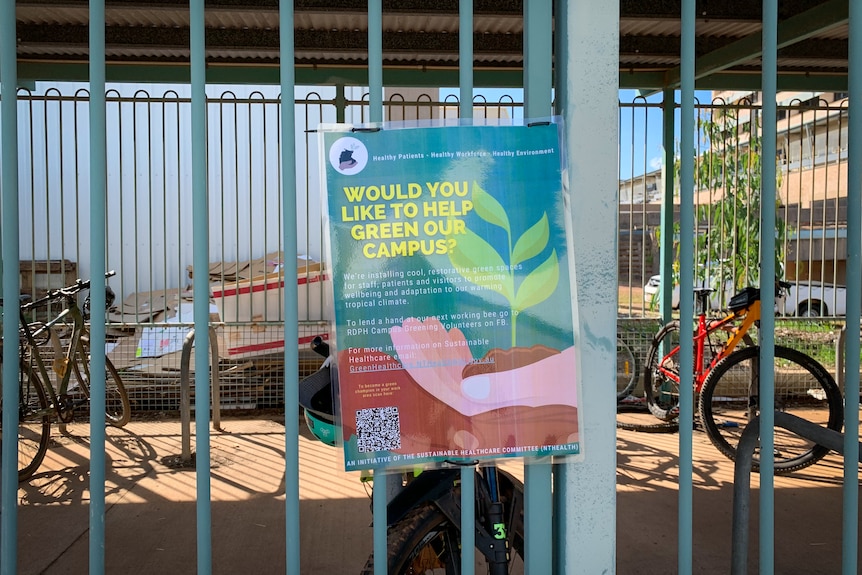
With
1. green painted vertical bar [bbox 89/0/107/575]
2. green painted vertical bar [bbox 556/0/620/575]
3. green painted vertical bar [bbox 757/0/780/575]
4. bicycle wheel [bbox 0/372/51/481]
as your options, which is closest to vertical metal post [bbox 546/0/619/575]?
green painted vertical bar [bbox 556/0/620/575]

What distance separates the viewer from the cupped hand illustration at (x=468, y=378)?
149 centimetres

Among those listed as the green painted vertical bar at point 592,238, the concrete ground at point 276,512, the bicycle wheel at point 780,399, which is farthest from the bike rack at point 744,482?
the bicycle wheel at point 780,399

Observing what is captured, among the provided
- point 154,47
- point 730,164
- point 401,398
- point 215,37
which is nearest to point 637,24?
point 730,164

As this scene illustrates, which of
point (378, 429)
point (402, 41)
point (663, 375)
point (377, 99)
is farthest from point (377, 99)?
point (663, 375)

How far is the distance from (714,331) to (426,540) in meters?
4.46

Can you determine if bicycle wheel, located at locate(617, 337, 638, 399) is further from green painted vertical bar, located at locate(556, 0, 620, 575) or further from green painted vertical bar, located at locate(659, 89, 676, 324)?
green painted vertical bar, located at locate(556, 0, 620, 575)

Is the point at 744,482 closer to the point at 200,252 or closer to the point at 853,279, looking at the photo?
the point at 853,279

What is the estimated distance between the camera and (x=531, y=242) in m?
1.50

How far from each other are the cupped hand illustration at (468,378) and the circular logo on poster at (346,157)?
0.32m

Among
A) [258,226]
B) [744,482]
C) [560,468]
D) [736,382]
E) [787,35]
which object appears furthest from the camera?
[258,226]

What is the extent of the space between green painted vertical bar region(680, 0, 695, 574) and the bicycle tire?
624 mm

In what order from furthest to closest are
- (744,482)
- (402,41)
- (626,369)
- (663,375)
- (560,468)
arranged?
1. (626,369)
2. (663,375)
3. (402,41)
4. (744,482)
5. (560,468)

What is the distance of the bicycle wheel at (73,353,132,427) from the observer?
573 cm

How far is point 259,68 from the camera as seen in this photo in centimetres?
654
